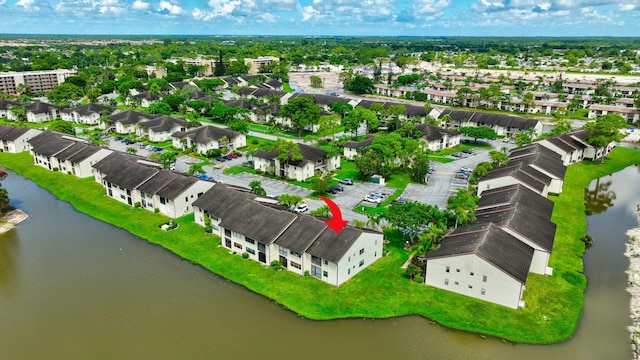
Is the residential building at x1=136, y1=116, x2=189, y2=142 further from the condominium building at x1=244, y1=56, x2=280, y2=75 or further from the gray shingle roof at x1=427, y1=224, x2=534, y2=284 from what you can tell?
the condominium building at x1=244, y1=56, x2=280, y2=75

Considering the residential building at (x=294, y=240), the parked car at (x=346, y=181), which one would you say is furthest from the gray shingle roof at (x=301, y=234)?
the parked car at (x=346, y=181)

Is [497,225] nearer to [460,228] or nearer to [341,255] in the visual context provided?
[460,228]

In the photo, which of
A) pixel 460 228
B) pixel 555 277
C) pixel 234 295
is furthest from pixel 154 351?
pixel 555 277

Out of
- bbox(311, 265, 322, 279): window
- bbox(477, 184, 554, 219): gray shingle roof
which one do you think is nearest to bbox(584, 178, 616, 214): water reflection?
bbox(477, 184, 554, 219): gray shingle roof

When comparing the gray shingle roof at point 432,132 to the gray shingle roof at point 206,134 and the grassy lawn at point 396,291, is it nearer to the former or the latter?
the grassy lawn at point 396,291

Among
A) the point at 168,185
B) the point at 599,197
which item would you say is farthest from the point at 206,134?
the point at 599,197

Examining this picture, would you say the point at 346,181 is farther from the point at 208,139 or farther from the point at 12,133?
the point at 12,133
